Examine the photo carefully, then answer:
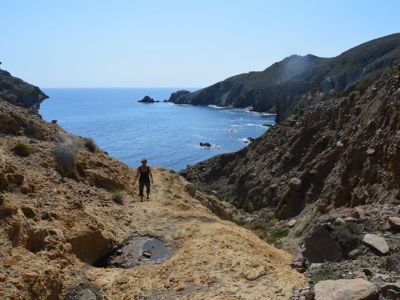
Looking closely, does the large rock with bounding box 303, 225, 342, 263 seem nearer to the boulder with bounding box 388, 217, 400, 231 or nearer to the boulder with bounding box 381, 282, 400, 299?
the boulder with bounding box 388, 217, 400, 231

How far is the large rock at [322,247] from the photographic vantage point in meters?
11.7

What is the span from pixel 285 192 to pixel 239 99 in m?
154

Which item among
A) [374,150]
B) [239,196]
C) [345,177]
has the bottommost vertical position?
[239,196]

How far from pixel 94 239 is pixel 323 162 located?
2566 centimetres

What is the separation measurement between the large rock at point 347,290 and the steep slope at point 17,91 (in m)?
97.7

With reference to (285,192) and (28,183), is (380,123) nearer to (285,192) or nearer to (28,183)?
(285,192)

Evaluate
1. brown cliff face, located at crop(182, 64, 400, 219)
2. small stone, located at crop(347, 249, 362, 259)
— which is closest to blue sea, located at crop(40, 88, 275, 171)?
brown cliff face, located at crop(182, 64, 400, 219)

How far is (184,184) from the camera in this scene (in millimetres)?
28516

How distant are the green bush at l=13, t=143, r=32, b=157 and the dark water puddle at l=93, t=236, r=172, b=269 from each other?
6036mm

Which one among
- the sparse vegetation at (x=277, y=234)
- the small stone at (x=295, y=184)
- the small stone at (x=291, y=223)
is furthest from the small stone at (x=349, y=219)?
the small stone at (x=295, y=184)

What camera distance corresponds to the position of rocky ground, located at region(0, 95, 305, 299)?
11178mm

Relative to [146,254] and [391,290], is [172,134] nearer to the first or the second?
[146,254]

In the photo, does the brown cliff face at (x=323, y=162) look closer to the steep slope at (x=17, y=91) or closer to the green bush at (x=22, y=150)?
the green bush at (x=22, y=150)

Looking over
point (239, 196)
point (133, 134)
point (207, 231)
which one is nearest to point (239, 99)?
point (133, 134)
